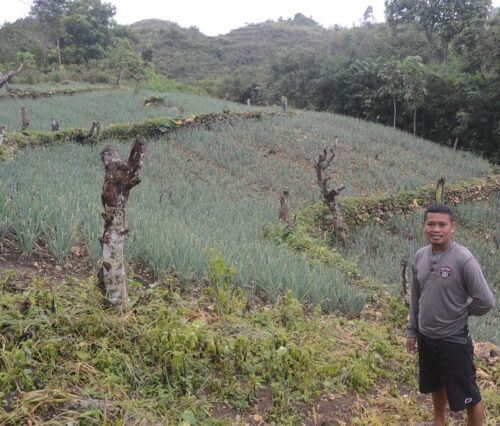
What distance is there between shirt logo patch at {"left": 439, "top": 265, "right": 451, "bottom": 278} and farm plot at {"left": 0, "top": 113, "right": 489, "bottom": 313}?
1.93m

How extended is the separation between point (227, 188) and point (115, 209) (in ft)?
22.7

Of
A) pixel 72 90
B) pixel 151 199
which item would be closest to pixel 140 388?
pixel 151 199

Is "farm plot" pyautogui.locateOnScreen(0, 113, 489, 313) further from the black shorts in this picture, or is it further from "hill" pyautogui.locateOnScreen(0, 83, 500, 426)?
the black shorts

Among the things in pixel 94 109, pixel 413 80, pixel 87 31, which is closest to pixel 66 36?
pixel 87 31

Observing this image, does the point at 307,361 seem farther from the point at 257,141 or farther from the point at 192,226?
the point at 257,141

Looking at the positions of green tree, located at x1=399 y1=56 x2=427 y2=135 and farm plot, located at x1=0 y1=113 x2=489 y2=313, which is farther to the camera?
green tree, located at x1=399 y1=56 x2=427 y2=135

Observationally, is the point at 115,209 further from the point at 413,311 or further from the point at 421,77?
the point at 421,77

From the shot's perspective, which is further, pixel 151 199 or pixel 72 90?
pixel 72 90

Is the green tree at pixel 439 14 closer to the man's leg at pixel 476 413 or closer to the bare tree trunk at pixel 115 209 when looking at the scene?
the man's leg at pixel 476 413

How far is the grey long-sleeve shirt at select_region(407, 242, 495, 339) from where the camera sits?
2.76m

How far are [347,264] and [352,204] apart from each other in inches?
125

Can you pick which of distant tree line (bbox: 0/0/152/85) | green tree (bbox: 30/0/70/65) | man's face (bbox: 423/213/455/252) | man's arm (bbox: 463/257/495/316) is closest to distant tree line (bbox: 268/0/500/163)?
distant tree line (bbox: 0/0/152/85)

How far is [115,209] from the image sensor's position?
10.0ft

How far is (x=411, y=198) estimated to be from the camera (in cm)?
1014
